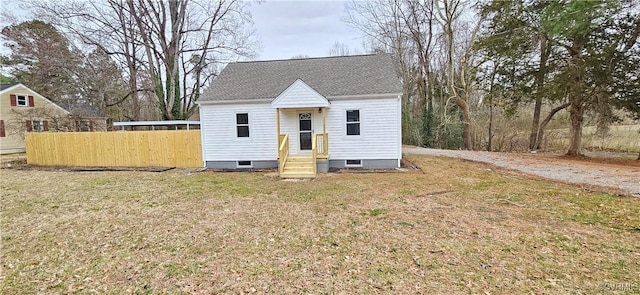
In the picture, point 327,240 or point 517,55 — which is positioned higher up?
point 517,55

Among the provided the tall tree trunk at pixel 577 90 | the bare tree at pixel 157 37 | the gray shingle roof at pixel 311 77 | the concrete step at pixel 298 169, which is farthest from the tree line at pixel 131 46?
the tall tree trunk at pixel 577 90

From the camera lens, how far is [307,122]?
11211 mm

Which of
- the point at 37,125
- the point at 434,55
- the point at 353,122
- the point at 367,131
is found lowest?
the point at 367,131

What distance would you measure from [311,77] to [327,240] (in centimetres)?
899

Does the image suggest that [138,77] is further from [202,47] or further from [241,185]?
[241,185]

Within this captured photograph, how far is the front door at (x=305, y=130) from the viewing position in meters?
11.2

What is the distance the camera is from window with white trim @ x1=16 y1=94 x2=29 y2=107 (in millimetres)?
21266

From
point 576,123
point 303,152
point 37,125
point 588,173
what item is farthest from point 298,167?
point 37,125

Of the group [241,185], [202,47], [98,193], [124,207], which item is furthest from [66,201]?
[202,47]

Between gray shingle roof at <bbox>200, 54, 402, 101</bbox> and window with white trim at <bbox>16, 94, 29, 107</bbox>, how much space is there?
64.1 ft

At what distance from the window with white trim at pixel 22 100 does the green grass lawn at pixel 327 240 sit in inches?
775

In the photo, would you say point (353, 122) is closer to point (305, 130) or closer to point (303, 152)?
point (305, 130)

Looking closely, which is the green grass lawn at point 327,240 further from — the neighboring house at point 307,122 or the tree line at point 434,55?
the tree line at point 434,55

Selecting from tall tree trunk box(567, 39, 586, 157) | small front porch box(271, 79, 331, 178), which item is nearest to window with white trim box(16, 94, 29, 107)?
small front porch box(271, 79, 331, 178)
